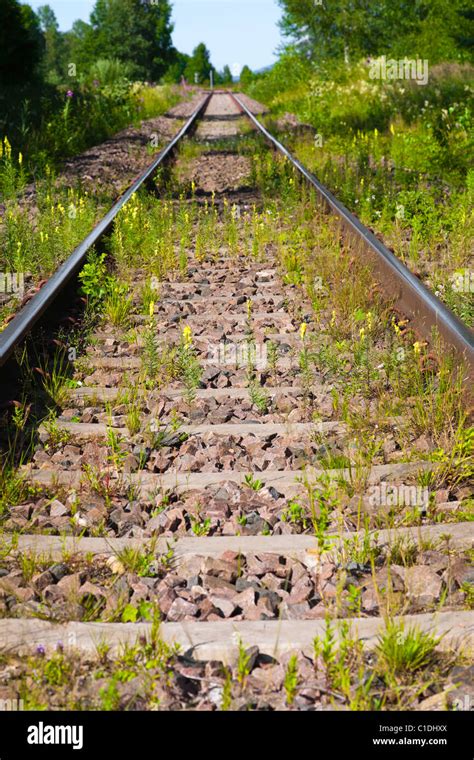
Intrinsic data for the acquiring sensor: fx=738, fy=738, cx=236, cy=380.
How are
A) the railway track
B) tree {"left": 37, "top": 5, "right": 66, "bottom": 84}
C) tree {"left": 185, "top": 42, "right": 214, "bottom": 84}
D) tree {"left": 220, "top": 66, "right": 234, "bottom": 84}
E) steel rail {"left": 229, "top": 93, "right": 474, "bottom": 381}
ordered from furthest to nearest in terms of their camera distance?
tree {"left": 37, "top": 5, "right": 66, "bottom": 84}, tree {"left": 220, "top": 66, "right": 234, "bottom": 84}, tree {"left": 185, "top": 42, "right": 214, "bottom": 84}, steel rail {"left": 229, "top": 93, "right": 474, "bottom": 381}, the railway track

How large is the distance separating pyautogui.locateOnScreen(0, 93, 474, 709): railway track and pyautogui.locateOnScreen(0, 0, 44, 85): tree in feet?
53.1

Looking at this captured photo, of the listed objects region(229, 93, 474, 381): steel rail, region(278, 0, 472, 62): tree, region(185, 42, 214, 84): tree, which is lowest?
region(229, 93, 474, 381): steel rail

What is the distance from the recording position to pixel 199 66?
3883 inches

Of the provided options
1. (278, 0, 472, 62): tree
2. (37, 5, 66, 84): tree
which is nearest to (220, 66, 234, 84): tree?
(37, 5, 66, 84): tree

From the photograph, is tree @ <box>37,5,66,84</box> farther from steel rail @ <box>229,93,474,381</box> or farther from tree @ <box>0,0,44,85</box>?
steel rail @ <box>229,93,474,381</box>

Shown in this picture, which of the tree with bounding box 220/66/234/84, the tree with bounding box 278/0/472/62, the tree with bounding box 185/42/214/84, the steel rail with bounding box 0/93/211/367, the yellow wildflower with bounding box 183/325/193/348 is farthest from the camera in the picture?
the tree with bounding box 220/66/234/84

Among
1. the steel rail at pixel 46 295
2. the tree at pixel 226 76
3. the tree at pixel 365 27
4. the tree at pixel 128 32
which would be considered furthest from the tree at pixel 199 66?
the steel rail at pixel 46 295

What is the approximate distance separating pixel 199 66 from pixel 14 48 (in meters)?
86.3

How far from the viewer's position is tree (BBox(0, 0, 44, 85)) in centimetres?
1878

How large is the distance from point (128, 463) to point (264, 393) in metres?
0.99

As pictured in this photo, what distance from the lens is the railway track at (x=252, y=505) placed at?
2.16 metres
